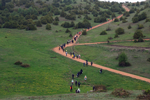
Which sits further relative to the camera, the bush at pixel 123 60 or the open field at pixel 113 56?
the bush at pixel 123 60

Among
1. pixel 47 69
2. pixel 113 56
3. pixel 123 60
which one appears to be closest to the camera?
pixel 47 69

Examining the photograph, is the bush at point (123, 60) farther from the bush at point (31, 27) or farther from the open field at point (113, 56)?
the bush at point (31, 27)

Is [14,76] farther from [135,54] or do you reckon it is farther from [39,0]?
[39,0]

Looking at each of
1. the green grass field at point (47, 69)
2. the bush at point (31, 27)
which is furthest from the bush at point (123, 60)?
the bush at point (31, 27)

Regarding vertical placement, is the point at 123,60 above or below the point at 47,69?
above

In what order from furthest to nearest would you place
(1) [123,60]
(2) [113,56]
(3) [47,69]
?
(2) [113,56], (1) [123,60], (3) [47,69]

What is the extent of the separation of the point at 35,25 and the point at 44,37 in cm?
1877

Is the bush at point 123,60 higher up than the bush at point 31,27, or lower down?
lower down

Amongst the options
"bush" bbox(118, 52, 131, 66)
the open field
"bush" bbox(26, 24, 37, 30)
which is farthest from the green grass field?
"bush" bbox(26, 24, 37, 30)

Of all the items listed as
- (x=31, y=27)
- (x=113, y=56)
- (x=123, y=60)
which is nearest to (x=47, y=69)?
(x=123, y=60)

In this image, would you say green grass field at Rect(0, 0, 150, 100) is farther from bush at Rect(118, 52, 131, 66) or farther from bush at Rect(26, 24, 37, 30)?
bush at Rect(26, 24, 37, 30)

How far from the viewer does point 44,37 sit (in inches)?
2980

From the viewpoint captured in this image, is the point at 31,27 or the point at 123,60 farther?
the point at 31,27

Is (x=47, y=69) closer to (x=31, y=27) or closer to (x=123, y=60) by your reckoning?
(x=123, y=60)
